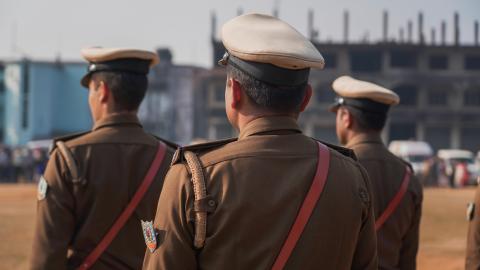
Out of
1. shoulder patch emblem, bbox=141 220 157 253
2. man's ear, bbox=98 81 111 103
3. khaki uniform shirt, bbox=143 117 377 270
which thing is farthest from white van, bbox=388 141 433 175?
shoulder patch emblem, bbox=141 220 157 253

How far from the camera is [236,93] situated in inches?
95.9

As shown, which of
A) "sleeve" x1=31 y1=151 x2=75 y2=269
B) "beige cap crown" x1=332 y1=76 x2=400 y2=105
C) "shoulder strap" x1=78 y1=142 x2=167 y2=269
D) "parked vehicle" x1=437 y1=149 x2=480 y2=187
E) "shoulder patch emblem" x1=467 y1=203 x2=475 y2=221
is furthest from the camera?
"parked vehicle" x1=437 y1=149 x2=480 y2=187

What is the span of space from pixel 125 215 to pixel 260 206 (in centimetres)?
143

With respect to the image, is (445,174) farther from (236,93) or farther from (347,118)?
(236,93)

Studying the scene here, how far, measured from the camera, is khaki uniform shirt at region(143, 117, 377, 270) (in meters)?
2.25

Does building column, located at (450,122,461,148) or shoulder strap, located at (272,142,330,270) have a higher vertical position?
shoulder strap, located at (272,142,330,270)

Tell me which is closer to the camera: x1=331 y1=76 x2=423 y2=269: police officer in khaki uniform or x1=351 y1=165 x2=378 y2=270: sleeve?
x1=351 y1=165 x2=378 y2=270: sleeve

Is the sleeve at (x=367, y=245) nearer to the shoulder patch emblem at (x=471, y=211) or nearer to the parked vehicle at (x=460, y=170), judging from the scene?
the shoulder patch emblem at (x=471, y=211)

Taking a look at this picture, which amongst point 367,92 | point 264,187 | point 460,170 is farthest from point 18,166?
point 264,187

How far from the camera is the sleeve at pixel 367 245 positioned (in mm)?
2525

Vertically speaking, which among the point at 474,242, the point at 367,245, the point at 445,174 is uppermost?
the point at 367,245

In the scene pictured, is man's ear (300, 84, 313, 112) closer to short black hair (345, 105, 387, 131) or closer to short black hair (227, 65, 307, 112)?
short black hair (227, 65, 307, 112)

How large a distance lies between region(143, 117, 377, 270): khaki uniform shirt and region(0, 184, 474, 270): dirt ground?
886cm

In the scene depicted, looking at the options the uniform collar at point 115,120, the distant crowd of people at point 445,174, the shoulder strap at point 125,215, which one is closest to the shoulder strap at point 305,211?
the shoulder strap at point 125,215
